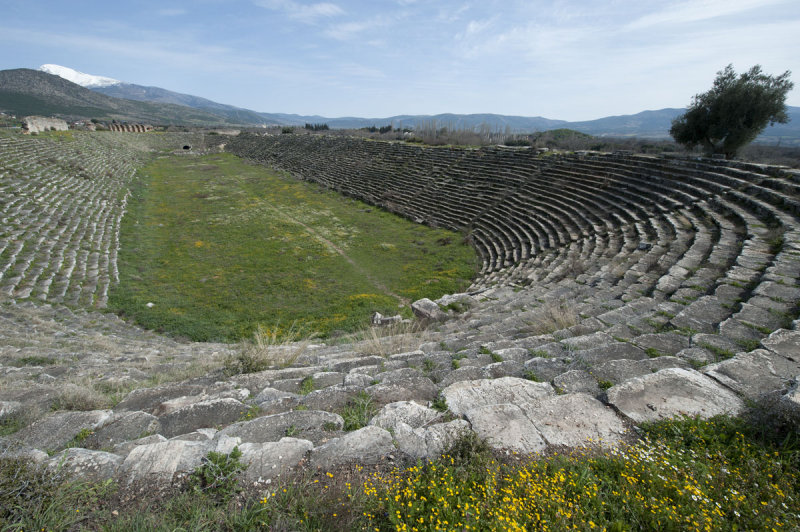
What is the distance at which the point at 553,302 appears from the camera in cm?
834

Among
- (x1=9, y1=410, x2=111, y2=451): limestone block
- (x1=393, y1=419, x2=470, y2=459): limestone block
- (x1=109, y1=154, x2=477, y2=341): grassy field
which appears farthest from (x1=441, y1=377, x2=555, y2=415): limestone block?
(x1=109, y1=154, x2=477, y2=341): grassy field

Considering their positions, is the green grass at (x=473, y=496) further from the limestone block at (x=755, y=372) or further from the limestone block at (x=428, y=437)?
the limestone block at (x=755, y=372)

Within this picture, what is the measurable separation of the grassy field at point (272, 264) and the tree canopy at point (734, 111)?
21.5m

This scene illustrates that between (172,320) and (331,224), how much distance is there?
47.3 ft

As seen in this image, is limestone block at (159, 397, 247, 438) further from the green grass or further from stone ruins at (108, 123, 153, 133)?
stone ruins at (108, 123, 153, 133)

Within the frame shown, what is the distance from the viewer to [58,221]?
1883cm

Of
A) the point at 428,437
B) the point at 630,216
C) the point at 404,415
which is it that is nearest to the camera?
the point at 428,437

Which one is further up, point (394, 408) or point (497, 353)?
point (394, 408)

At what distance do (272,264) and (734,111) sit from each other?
31779mm

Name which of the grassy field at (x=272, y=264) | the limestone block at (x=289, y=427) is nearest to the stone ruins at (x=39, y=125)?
the grassy field at (x=272, y=264)

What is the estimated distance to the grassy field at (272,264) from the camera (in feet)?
40.8

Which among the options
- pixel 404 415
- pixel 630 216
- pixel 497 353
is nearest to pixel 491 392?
pixel 404 415

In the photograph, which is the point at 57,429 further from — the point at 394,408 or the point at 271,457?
the point at 394,408

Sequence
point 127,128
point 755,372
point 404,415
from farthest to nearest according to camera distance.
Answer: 1. point 127,128
2. point 755,372
3. point 404,415
